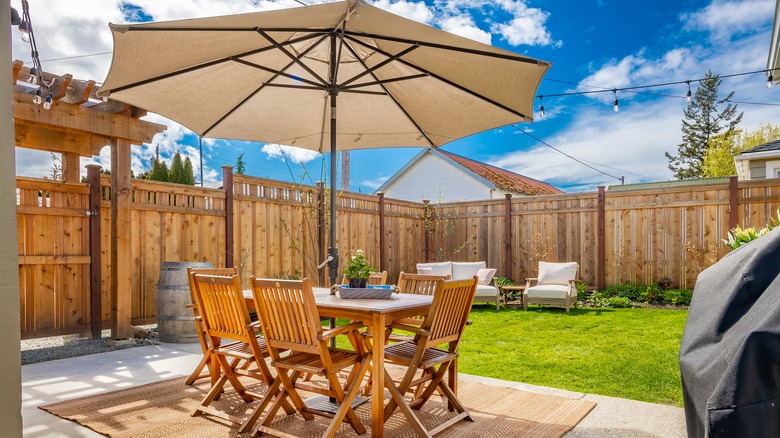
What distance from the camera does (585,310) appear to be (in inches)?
303

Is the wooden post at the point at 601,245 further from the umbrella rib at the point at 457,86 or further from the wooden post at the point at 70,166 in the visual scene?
the wooden post at the point at 70,166

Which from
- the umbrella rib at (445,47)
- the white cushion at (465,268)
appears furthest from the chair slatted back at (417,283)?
the white cushion at (465,268)

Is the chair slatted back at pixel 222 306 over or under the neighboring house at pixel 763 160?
under

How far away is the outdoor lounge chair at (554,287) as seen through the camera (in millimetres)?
7555

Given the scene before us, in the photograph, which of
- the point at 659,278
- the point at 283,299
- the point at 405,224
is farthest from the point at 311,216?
the point at 659,278

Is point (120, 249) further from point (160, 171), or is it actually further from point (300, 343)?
point (160, 171)

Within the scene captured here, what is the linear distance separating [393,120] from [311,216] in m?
3.64

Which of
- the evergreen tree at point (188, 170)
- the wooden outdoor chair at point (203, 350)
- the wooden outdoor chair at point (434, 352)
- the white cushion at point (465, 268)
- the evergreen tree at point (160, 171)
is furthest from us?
the evergreen tree at point (188, 170)

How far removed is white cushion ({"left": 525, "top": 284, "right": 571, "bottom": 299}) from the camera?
24.8 ft

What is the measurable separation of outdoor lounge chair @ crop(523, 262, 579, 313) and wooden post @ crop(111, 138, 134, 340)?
5589mm

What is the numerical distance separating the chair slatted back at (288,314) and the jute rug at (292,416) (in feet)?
1.82

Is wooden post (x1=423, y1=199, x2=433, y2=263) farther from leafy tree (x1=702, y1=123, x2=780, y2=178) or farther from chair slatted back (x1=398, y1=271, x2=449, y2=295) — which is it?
leafy tree (x1=702, y1=123, x2=780, y2=178)

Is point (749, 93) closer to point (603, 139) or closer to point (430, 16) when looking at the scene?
point (603, 139)

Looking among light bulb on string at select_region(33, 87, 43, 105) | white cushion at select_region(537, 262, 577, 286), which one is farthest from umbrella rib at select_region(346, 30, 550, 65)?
white cushion at select_region(537, 262, 577, 286)
